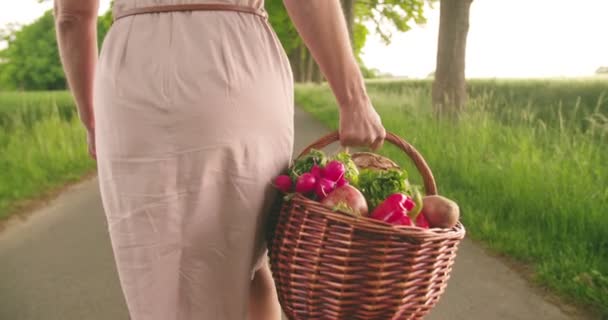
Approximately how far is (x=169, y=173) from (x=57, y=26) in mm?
726

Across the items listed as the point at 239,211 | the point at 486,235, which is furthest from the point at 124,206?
the point at 486,235

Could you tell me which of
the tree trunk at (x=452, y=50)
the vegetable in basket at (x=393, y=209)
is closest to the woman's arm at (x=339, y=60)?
the vegetable in basket at (x=393, y=209)

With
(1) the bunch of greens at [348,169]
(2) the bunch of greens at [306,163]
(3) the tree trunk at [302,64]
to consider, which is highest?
(2) the bunch of greens at [306,163]

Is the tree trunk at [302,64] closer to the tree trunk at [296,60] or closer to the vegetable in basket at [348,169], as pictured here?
the tree trunk at [296,60]

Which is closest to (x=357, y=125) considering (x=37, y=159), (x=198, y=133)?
(x=198, y=133)

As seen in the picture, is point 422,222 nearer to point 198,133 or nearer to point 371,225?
point 371,225

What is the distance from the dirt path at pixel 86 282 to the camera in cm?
299

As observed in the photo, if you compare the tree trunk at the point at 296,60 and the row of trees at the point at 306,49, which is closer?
the row of trees at the point at 306,49

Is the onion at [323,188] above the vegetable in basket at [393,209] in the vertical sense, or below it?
above

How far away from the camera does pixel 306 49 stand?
29625mm

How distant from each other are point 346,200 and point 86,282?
8.18 ft

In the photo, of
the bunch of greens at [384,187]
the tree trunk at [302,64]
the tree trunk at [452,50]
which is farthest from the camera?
the tree trunk at [302,64]

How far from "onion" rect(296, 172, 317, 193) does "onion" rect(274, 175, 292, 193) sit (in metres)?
0.03

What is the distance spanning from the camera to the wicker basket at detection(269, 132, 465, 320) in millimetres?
1471
